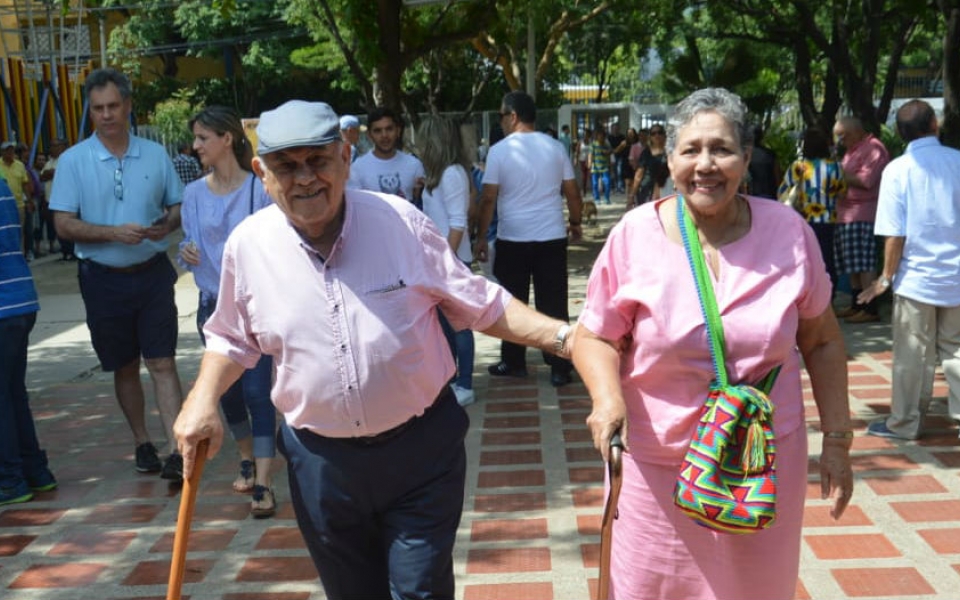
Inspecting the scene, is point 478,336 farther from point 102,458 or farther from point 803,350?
point 803,350

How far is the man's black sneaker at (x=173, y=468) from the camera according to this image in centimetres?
635

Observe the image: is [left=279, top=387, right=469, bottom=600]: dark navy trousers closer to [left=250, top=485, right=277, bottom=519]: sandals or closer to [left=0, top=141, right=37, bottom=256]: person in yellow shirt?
[left=250, top=485, right=277, bottom=519]: sandals

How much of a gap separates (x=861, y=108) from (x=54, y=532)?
42.8 ft

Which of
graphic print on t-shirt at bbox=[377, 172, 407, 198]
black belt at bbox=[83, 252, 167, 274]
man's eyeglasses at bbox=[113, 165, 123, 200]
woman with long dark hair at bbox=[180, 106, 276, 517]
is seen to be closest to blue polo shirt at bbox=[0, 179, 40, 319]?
black belt at bbox=[83, 252, 167, 274]

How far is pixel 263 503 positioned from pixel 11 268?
1764 mm

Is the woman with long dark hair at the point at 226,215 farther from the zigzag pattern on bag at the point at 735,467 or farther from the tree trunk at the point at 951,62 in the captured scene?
the tree trunk at the point at 951,62

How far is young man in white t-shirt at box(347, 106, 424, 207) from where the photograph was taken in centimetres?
743

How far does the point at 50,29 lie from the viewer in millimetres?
23203

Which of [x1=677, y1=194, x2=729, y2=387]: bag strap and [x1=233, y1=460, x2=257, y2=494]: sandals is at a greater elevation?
[x1=677, y1=194, x2=729, y2=387]: bag strap

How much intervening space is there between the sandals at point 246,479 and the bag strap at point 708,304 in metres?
3.72

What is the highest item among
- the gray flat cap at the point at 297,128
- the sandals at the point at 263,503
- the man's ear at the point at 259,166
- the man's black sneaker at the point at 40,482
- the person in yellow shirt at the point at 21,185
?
the gray flat cap at the point at 297,128

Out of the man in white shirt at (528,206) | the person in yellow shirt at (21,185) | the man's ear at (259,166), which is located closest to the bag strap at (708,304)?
the man's ear at (259,166)

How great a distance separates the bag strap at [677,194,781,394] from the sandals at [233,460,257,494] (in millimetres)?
3716

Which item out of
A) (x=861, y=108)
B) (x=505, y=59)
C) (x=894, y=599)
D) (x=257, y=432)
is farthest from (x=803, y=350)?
(x=505, y=59)
